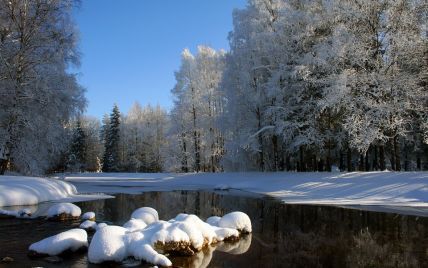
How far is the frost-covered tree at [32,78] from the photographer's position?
2172cm

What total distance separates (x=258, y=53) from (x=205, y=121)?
14.9 metres


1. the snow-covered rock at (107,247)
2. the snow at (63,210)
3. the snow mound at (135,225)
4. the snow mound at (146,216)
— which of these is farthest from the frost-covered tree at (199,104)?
the snow-covered rock at (107,247)

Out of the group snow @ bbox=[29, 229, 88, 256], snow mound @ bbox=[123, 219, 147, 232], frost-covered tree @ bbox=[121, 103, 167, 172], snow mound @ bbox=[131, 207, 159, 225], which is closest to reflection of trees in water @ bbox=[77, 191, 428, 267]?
snow mound @ bbox=[131, 207, 159, 225]

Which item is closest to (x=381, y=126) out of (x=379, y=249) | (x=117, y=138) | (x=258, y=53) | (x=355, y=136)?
(x=355, y=136)

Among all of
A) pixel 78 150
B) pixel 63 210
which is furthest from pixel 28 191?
pixel 78 150

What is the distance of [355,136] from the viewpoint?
22.7 m

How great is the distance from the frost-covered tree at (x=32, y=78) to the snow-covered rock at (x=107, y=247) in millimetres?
14422

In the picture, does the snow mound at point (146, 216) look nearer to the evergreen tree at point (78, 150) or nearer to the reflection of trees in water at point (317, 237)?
the reflection of trees in water at point (317, 237)

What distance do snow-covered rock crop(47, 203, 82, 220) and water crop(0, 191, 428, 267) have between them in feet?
1.54

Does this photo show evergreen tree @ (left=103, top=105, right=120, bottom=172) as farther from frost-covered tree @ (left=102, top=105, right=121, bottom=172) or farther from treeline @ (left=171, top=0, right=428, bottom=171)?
treeline @ (left=171, top=0, right=428, bottom=171)

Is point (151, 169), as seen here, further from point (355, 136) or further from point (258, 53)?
point (355, 136)

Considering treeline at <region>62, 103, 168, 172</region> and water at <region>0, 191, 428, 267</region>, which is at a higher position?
treeline at <region>62, 103, 168, 172</region>

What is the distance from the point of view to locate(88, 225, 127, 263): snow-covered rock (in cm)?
871

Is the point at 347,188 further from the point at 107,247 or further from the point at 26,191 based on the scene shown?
the point at 107,247
